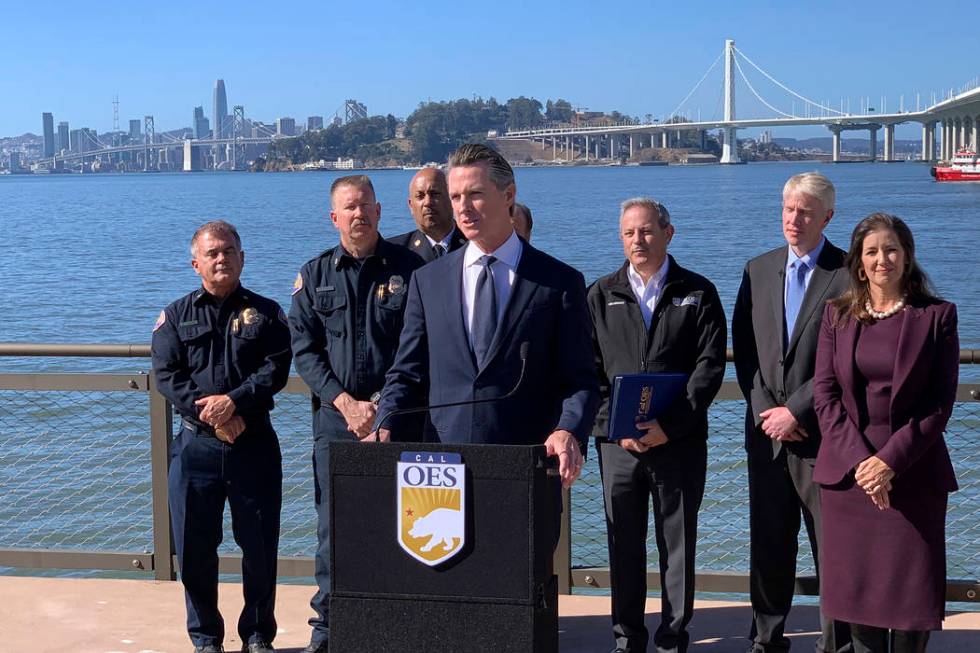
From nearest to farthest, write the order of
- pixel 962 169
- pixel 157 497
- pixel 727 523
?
pixel 157 497
pixel 727 523
pixel 962 169

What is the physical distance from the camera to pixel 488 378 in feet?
9.90

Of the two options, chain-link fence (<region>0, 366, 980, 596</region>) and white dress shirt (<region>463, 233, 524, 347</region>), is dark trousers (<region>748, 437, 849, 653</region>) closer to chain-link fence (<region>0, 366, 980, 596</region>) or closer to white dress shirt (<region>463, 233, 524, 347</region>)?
white dress shirt (<region>463, 233, 524, 347</region>)

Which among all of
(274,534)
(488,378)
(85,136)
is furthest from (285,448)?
(85,136)

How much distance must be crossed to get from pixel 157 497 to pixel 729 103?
322 feet

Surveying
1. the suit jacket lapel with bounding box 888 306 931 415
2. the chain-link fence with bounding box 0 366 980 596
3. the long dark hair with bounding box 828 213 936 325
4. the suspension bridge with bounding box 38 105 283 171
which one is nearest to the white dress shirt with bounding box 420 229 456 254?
the long dark hair with bounding box 828 213 936 325

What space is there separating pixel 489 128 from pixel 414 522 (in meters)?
111

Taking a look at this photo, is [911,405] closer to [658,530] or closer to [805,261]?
[805,261]

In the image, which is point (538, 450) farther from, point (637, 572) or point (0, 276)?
point (0, 276)

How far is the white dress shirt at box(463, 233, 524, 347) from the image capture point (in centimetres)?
308

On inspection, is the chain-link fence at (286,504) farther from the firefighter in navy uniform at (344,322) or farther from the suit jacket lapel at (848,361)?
the suit jacket lapel at (848,361)

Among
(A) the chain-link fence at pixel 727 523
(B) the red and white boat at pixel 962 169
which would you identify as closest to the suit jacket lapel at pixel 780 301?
(A) the chain-link fence at pixel 727 523

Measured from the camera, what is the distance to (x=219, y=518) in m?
4.03

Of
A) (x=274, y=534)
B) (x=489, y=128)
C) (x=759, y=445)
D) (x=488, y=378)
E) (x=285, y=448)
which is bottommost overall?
(x=285, y=448)

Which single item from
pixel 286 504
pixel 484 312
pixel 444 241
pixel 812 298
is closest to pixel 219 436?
pixel 444 241
